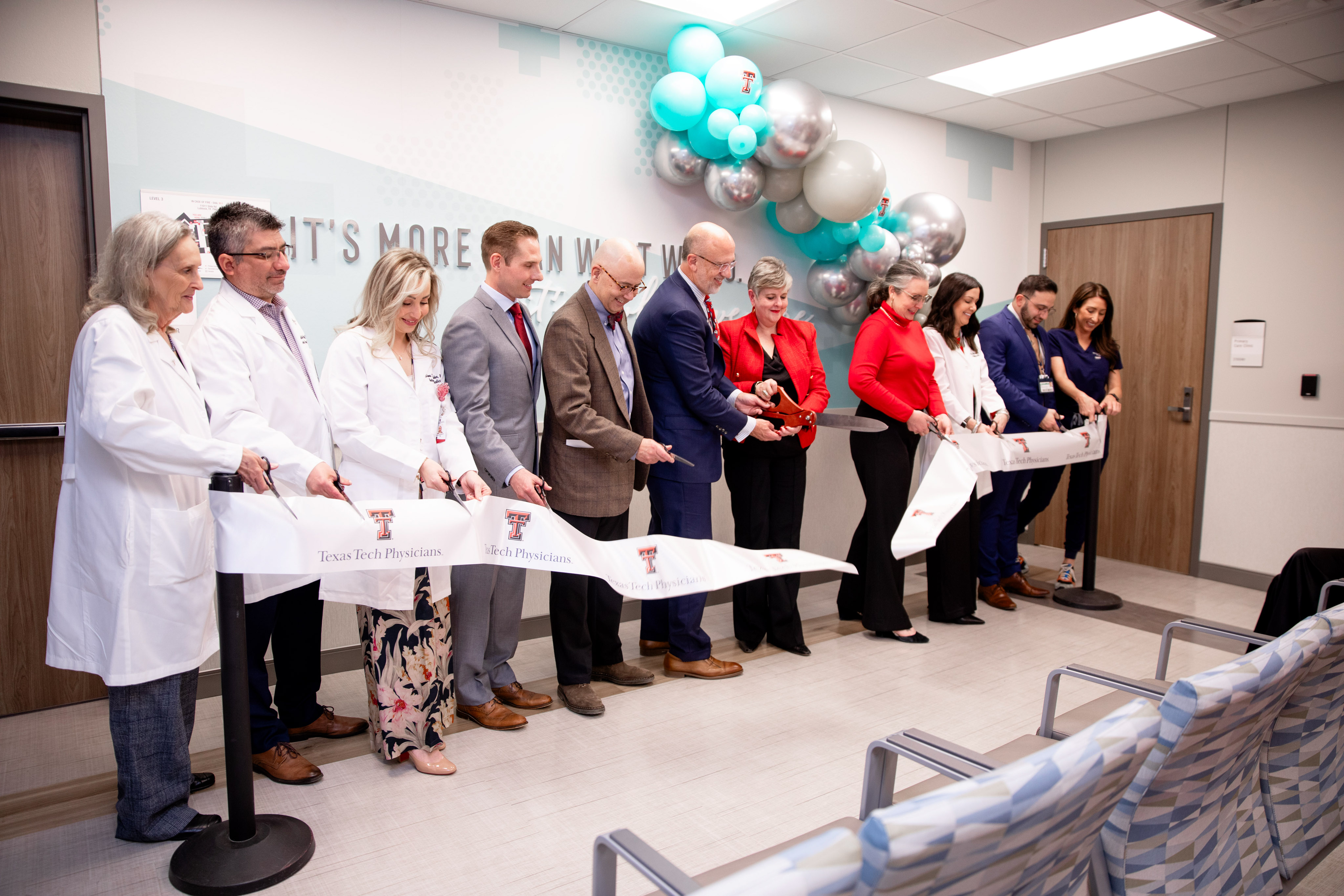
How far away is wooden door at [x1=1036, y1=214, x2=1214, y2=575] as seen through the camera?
18.4 feet

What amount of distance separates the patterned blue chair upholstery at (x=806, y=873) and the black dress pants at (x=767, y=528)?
9.19 feet

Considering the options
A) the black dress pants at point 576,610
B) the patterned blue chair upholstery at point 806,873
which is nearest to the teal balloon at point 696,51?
the black dress pants at point 576,610

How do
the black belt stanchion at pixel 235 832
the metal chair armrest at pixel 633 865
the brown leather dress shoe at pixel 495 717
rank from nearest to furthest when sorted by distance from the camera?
1. the metal chair armrest at pixel 633 865
2. the black belt stanchion at pixel 235 832
3. the brown leather dress shoe at pixel 495 717

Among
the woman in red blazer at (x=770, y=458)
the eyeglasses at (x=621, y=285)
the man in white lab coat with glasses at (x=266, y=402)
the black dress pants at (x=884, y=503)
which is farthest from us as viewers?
the black dress pants at (x=884, y=503)

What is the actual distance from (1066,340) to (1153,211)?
1474 mm

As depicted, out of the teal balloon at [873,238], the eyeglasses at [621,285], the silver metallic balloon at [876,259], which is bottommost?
the eyeglasses at [621,285]

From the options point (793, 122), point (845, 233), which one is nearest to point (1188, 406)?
point (845, 233)

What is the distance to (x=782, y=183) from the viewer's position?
4.36 m

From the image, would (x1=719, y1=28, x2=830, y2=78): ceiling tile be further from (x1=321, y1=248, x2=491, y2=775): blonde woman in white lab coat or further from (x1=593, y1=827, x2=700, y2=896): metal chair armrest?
(x1=593, y1=827, x2=700, y2=896): metal chair armrest

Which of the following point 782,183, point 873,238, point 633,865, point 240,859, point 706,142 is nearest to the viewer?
point 633,865

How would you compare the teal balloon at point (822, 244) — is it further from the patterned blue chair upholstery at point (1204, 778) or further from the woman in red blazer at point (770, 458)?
the patterned blue chair upholstery at point (1204, 778)

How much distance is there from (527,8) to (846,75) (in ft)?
6.38

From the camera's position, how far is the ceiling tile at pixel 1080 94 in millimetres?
4902

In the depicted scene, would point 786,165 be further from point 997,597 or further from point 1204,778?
point 1204,778
